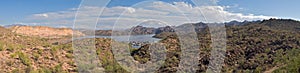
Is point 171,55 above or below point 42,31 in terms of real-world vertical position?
above

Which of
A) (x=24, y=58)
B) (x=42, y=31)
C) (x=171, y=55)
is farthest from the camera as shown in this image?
(x=42, y=31)

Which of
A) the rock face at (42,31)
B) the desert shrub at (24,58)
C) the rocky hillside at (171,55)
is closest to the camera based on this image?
the rocky hillside at (171,55)

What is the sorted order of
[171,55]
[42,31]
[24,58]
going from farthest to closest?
[42,31] → [171,55] → [24,58]

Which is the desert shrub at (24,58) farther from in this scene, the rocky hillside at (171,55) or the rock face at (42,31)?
the rock face at (42,31)

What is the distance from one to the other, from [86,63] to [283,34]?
25847 mm

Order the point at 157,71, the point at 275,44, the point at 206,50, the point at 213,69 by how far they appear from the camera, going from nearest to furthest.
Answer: the point at 213,69
the point at 157,71
the point at 206,50
the point at 275,44

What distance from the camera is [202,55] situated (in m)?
42.2

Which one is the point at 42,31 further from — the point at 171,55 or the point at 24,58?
the point at 171,55

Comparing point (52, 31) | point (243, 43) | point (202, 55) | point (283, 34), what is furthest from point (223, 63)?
point (52, 31)

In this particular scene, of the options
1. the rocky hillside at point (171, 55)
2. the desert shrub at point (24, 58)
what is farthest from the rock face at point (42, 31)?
the desert shrub at point (24, 58)

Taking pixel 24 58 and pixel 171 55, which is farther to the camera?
pixel 171 55

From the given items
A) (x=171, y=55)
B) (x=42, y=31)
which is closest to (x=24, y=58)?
(x=171, y=55)

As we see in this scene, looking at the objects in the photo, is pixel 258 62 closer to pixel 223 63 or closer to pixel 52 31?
pixel 223 63

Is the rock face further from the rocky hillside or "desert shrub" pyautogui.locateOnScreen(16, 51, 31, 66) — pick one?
"desert shrub" pyautogui.locateOnScreen(16, 51, 31, 66)
